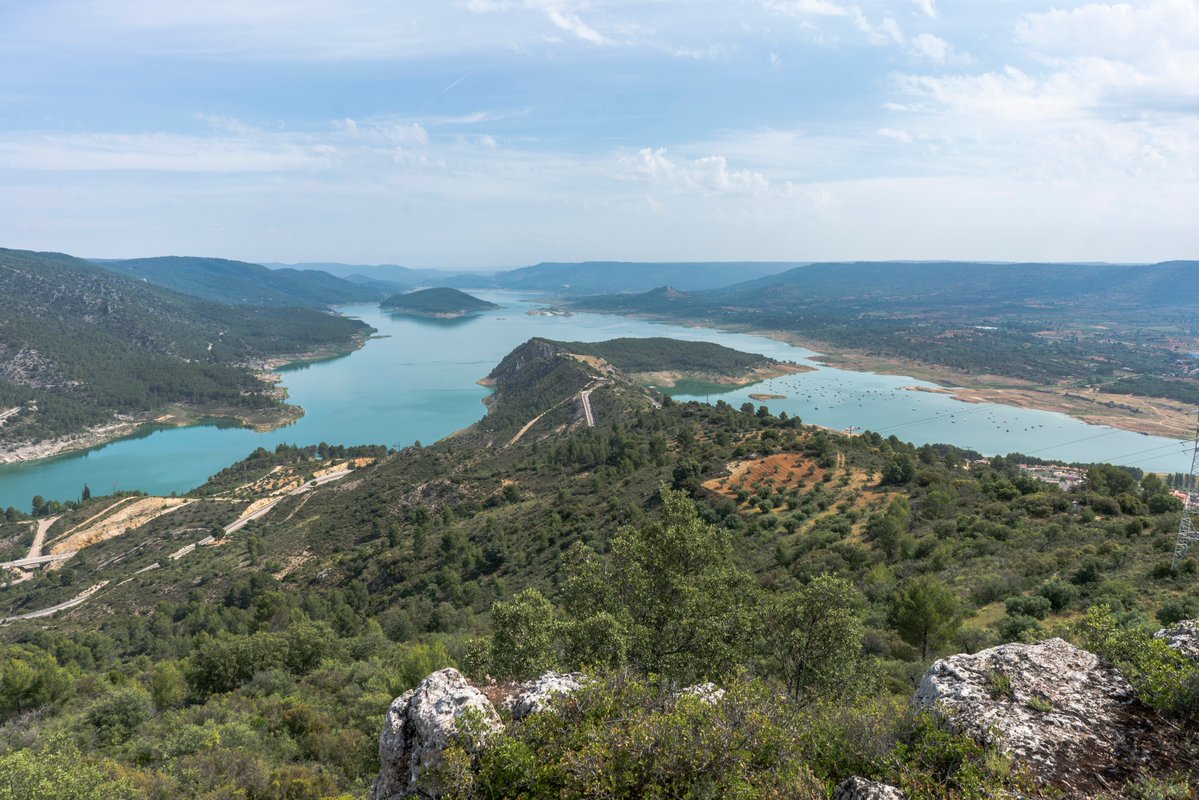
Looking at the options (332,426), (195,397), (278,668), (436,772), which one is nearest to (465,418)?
(332,426)

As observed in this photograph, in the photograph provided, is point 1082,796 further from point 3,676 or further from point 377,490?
point 377,490

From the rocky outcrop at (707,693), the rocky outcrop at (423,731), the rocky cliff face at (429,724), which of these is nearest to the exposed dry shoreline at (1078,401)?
the rocky outcrop at (707,693)

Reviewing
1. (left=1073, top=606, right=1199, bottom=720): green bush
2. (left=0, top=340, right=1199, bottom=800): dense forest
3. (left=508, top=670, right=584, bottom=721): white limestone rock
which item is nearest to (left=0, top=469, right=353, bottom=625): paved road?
(left=0, top=340, right=1199, bottom=800): dense forest

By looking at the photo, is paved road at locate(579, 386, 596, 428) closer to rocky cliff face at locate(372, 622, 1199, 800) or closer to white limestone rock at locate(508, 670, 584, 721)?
white limestone rock at locate(508, 670, 584, 721)

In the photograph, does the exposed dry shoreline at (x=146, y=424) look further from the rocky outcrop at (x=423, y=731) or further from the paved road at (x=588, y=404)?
the rocky outcrop at (x=423, y=731)

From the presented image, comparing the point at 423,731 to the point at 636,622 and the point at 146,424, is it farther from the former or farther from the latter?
the point at 146,424

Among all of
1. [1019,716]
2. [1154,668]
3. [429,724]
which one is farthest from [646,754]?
[1154,668]
